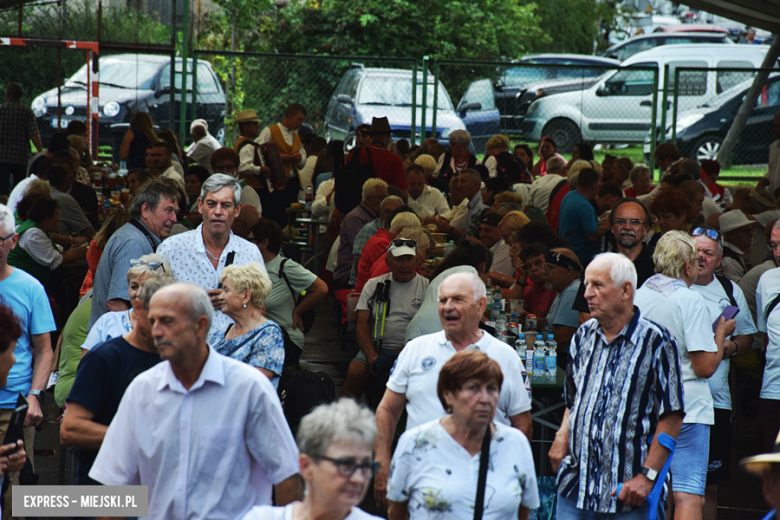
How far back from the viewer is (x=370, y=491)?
5.80 m

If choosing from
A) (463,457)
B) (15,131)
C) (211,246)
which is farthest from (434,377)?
(15,131)

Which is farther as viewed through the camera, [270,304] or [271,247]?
[271,247]

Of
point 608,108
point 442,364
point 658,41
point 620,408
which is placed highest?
point 658,41

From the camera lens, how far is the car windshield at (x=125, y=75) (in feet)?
54.6

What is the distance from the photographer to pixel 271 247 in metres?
6.58

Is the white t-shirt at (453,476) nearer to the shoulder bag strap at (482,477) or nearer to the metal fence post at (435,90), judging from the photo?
the shoulder bag strap at (482,477)

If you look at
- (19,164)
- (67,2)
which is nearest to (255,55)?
(19,164)

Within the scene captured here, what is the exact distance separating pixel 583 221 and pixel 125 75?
11.1m

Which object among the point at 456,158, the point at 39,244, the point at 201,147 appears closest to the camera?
the point at 39,244

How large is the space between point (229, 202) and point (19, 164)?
938 cm

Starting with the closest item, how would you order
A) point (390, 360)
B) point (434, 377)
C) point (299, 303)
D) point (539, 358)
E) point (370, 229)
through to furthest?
1. point (434, 377)
2. point (539, 358)
3. point (390, 360)
4. point (299, 303)
5. point (370, 229)

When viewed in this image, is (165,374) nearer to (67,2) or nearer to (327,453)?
(327,453)

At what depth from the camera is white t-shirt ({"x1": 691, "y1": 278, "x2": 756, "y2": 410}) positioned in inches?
189

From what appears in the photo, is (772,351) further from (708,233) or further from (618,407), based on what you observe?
(618,407)
